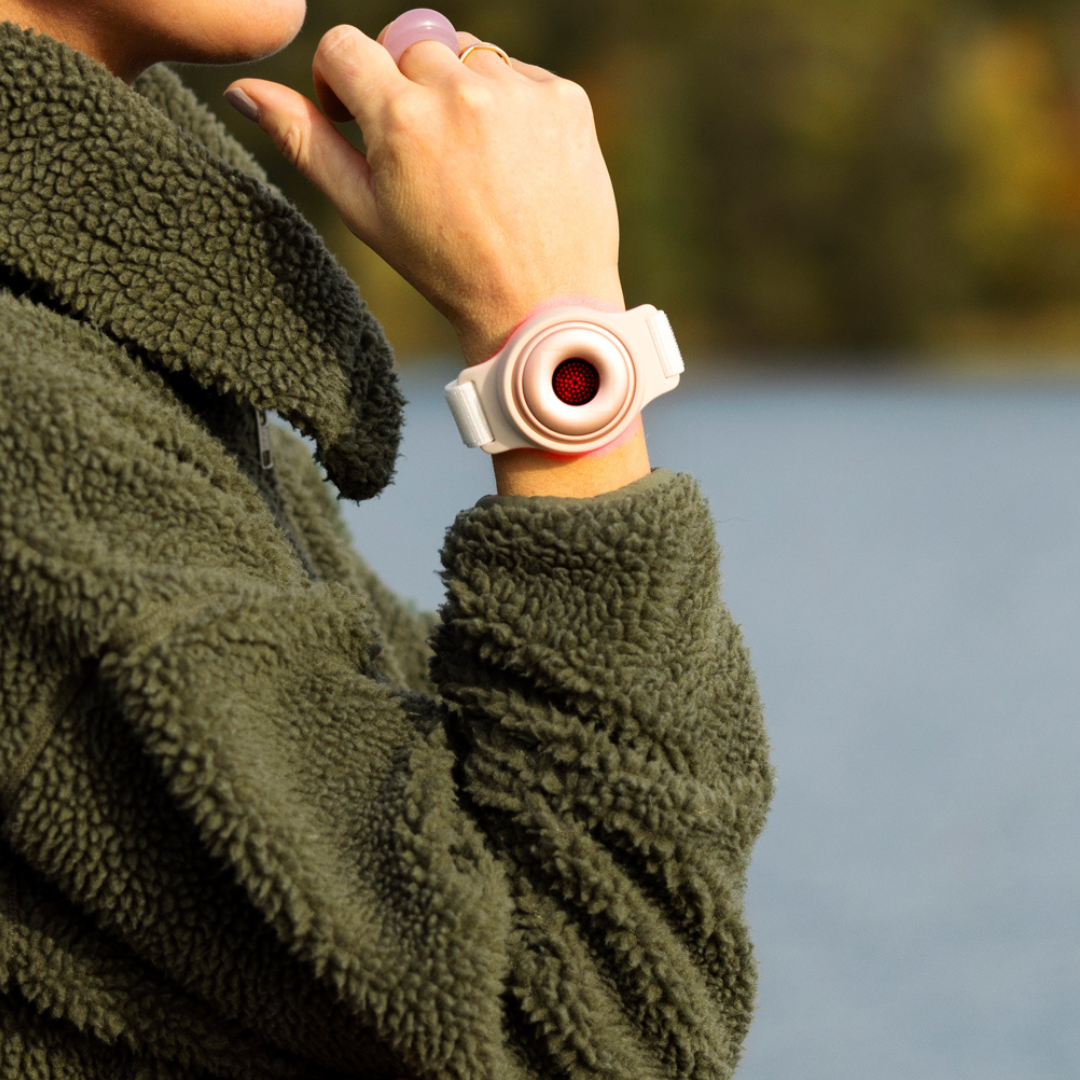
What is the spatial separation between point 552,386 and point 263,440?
0.20 metres

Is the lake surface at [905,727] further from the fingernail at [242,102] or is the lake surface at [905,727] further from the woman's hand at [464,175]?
the fingernail at [242,102]

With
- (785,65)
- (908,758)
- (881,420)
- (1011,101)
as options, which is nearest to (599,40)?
(785,65)

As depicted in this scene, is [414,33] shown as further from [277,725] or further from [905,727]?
[905,727]

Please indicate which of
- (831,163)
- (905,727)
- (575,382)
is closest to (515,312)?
(575,382)

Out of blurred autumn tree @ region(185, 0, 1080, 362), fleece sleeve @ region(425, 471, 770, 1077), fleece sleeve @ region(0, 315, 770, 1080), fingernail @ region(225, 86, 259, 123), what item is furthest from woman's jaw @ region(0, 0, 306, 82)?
blurred autumn tree @ region(185, 0, 1080, 362)

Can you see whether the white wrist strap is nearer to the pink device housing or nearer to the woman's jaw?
the pink device housing

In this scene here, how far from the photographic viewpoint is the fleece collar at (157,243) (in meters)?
0.63

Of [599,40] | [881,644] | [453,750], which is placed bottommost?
[453,750]

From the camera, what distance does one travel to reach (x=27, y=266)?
0.62 metres

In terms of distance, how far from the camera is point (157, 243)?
25.2 inches

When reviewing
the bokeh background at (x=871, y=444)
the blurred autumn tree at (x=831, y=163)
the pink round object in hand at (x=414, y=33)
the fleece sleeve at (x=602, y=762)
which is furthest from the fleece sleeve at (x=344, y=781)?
the blurred autumn tree at (x=831, y=163)

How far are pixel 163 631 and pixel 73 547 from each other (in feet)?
0.16

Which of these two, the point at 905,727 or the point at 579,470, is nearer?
the point at 579,470

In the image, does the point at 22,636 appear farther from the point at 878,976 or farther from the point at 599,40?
the point at 599,40
